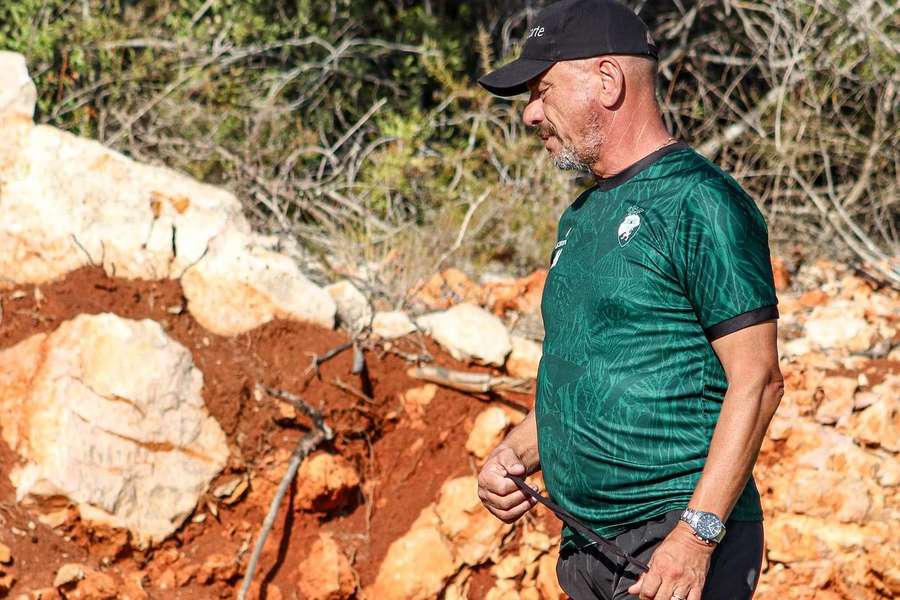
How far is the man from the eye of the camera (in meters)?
1.90

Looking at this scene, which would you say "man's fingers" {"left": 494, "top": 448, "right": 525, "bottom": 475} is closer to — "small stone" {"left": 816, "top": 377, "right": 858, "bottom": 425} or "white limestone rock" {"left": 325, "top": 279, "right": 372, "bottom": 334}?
"white limestone rock" {"left": 325, "top": 279, "right": 372, "bottom": 334}

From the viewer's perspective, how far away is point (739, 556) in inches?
81.2

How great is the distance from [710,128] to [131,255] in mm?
4403

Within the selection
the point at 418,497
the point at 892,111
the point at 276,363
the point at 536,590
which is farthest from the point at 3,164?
the point at 892,111

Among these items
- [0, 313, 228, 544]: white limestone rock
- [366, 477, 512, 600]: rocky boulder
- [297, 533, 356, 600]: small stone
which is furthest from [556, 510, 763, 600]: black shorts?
[0, 313, 228, 544]: white limestone rock

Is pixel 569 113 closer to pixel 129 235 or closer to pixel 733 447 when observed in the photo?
pixel 733 447

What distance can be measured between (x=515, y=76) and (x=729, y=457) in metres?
0.95

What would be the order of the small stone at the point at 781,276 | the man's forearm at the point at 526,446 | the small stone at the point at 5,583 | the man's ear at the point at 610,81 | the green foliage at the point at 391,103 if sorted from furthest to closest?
1. the green foliage at the point at 391,103
2. the small stone at the point at 781,276
3. the small stone at the point at 5,583
4. the man's forearm at the point at 526,446
5. the man's ear at the point at 610,81

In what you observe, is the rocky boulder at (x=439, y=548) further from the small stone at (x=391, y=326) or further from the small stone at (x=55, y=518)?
the small stone at (x=55, y=518)

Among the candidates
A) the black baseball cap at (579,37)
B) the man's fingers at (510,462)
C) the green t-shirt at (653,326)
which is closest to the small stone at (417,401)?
the man's fingers at (510,462)

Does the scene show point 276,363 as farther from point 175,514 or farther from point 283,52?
point 283,52

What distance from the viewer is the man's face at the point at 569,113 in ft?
7.15

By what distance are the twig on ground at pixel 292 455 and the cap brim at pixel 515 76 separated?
206 cm

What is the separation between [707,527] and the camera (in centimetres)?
189
